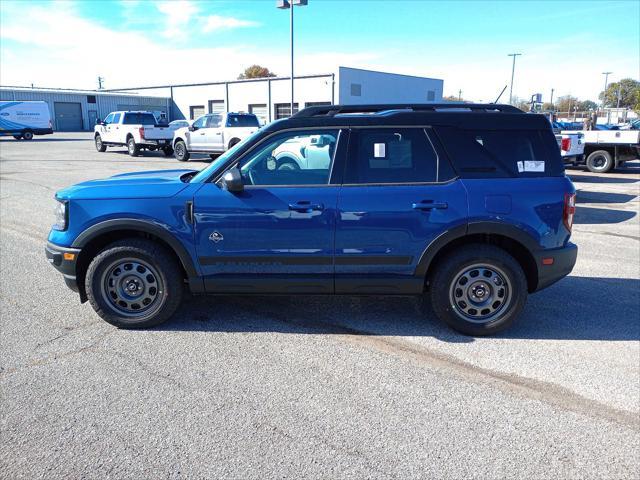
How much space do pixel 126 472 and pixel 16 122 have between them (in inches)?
1535

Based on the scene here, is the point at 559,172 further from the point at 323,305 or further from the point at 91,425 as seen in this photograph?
the point at 91,425

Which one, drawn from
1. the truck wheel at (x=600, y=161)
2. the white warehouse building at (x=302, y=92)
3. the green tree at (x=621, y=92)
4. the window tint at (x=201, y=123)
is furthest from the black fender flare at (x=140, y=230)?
the green tree at (x=621, y=92)

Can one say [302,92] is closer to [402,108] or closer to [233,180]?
[402,108]

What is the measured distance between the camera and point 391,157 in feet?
14.2

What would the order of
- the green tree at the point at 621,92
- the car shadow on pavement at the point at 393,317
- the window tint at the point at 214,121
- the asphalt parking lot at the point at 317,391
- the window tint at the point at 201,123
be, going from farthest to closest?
1. the green tree at the point at 621,92
2. the window tint at the point at 201,123
3. the window tint at the point at 214,121
4. the car shadow on pavement at the point at 393,317
5. the asphalt parking lot at the point at 317,391

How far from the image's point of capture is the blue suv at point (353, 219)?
423 cm

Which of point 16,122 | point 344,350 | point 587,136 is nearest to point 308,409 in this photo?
point 344,350

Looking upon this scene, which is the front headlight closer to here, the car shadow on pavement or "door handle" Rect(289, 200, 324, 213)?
the car shadow on pavement

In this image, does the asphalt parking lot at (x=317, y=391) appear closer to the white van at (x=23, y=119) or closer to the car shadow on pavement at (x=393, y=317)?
the car shadow on pavement at (x=393, y=317)

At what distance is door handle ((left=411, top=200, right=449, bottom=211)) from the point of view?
421 centimetres

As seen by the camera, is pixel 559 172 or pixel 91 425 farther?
pixel 559 172

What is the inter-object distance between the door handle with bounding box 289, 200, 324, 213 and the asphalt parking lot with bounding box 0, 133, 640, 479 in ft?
3.49

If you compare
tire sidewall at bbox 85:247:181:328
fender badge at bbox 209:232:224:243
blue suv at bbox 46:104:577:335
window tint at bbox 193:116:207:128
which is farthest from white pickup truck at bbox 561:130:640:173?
tire sidewall at bbox 85:247:181:328

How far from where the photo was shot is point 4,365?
151 inches
